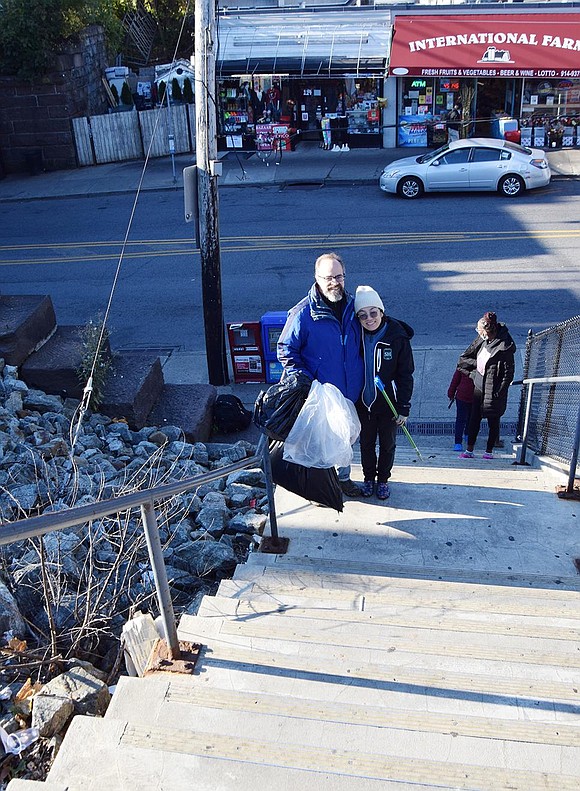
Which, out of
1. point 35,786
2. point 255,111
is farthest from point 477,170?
point 35,786

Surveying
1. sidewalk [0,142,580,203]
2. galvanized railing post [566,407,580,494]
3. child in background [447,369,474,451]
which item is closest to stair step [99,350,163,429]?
child in background [447,369,474,451]

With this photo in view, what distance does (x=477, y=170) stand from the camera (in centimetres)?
1820

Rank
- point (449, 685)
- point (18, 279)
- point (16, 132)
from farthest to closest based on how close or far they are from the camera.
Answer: point (16, 132) < point (18, 279) < point (449, 685)

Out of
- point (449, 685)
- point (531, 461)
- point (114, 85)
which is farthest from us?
point (114, 85)

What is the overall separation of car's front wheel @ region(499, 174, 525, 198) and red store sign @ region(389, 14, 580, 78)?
4.96m

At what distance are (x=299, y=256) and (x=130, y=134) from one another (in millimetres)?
12115

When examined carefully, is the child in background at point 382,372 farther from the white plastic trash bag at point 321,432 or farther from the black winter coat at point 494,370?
the black winter coat at point 494,370

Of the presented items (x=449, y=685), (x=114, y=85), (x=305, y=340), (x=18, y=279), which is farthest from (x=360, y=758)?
(x=114, y=85)

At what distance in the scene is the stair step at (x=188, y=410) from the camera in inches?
335

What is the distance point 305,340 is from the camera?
5113 millimetres

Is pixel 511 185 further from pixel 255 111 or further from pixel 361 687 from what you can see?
pixel 361 687

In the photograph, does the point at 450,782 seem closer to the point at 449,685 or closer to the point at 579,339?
the point at 449,685

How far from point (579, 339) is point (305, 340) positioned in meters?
2.79

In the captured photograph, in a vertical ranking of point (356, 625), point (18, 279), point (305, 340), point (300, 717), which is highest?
point (305, 340)
